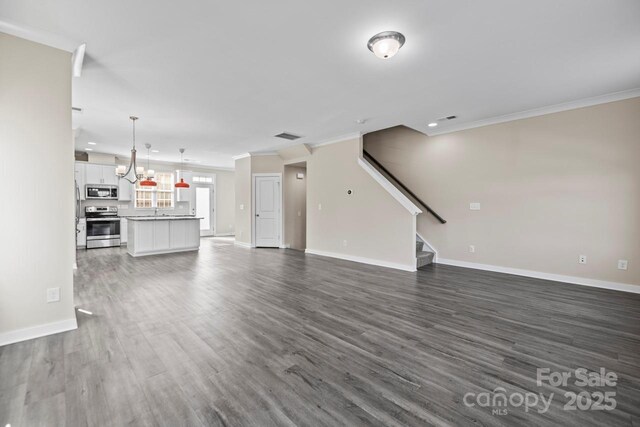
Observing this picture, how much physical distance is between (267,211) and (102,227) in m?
4.68

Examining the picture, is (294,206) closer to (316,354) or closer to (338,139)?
(338,139)

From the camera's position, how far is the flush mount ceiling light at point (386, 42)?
8.14 ft

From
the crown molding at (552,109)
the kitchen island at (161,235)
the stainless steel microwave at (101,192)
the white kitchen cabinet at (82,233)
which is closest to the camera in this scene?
the crown molding at (552,109)

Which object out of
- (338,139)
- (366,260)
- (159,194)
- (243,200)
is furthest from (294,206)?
(159,194)

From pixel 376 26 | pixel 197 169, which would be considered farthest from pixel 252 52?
pixel 197 169

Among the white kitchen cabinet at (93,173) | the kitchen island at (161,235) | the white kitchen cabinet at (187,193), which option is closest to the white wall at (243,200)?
the kitchen island at (161,235)

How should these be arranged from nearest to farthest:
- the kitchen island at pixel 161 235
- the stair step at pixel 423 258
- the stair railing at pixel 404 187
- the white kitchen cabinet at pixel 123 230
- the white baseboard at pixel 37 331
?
the white baseboard at pixel 37 331 < the stair step at pixel 423 258 < the stair railing at pixel 404 187 < the kitchen island at pixel 161 235 < the white kitchen cabinet at pixel 123 230

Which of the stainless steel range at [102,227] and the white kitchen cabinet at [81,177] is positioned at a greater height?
the white kitchen cabinet at [81,177]

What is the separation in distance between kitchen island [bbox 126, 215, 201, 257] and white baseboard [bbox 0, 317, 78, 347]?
417cm

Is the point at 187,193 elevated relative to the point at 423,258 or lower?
elevated

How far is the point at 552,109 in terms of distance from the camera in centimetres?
440

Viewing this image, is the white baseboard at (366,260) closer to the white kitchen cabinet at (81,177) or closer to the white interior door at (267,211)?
the white interior door at (267,211)

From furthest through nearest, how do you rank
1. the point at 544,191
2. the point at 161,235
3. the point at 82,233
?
1. the point at 82,233
2. the point at 161,235
3. the point at 544,191

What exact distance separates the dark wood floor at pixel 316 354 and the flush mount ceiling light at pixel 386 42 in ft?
8.81
